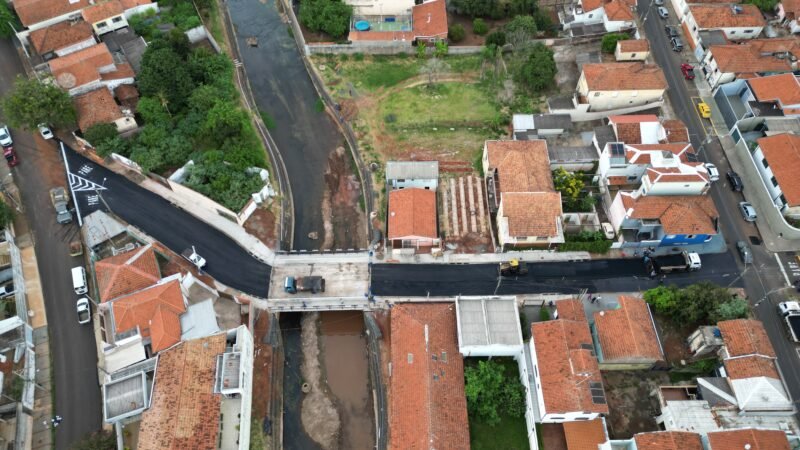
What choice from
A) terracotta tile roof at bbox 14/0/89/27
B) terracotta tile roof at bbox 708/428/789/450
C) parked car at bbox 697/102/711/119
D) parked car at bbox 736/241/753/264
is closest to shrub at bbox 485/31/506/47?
parked car at bbox 697/102/711/119

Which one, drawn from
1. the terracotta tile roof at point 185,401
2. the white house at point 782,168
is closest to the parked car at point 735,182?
the white house at point 782,168

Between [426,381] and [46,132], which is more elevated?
[46,132]

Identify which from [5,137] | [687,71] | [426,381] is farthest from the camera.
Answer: [687,71]

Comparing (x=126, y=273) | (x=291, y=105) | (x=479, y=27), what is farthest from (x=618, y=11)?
(x=126, y=273)

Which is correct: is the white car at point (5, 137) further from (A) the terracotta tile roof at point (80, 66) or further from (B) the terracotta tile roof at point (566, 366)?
(B) the terracotta tile roof at point (566, 366)

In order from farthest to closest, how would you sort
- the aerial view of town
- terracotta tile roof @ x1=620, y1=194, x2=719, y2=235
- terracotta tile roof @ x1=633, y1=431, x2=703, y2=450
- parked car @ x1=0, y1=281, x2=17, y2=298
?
terracotta tile roof @ x1=620, y1=194, x2=719, y2=235, parked car @ x1=0, y1=281, x2=17, y2=298, the aerial view of town, terracotta tile roof @ x1=633, y1=431, x2=703, y2=450

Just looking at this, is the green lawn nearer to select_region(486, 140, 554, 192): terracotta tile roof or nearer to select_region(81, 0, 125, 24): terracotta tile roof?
select_region(486, 140, 554, 192): terracotta tile roof

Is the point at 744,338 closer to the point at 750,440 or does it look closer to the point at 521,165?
the point at 750,440
